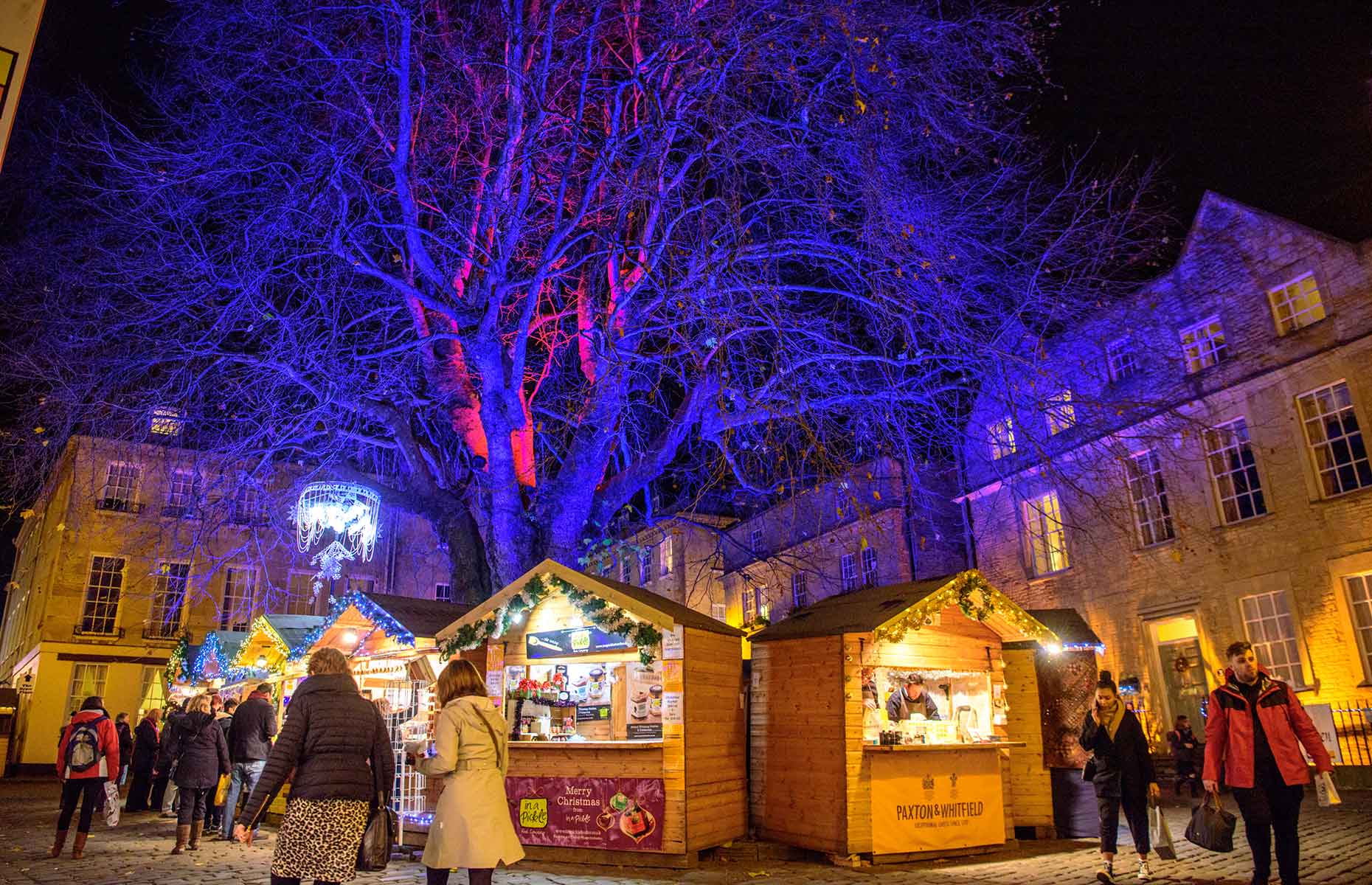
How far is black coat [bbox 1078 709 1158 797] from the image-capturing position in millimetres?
8305

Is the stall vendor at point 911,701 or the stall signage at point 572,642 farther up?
the stall signage at point 572,642

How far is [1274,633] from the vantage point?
1689cm

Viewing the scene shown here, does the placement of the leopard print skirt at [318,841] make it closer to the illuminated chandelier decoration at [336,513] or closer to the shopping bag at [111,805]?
the illuminated chandelier decoration at [336,513]

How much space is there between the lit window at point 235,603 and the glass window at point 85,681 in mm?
3724

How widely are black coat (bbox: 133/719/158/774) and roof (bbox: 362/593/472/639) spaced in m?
7.13

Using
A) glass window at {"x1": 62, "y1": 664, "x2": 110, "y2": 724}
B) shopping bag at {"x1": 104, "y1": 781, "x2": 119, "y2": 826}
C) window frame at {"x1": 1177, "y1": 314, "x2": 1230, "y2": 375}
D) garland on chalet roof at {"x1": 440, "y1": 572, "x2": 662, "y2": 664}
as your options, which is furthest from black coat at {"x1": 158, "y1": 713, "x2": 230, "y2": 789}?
glass window at {"x1": 62, "y1": 664, "x2": 110, "y2": 724}

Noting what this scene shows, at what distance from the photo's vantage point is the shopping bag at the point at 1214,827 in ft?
22.1

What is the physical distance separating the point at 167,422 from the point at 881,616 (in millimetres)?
10375

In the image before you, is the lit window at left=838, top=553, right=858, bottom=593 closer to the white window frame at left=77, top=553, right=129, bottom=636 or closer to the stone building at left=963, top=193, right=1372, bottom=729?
the stone building at left=963, top=193, right=1372, bottom=729

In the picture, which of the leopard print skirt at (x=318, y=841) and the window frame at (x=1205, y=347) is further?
the window frame at (x=1205, y=347)

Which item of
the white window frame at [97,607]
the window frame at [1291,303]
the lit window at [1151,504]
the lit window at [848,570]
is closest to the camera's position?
the window frame at [1291,303]

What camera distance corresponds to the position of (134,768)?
1575 cm

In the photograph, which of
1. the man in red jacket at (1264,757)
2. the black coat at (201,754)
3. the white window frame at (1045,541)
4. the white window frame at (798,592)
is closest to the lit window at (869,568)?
the white window frame at (798,592)

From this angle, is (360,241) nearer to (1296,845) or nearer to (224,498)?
(224,498)
